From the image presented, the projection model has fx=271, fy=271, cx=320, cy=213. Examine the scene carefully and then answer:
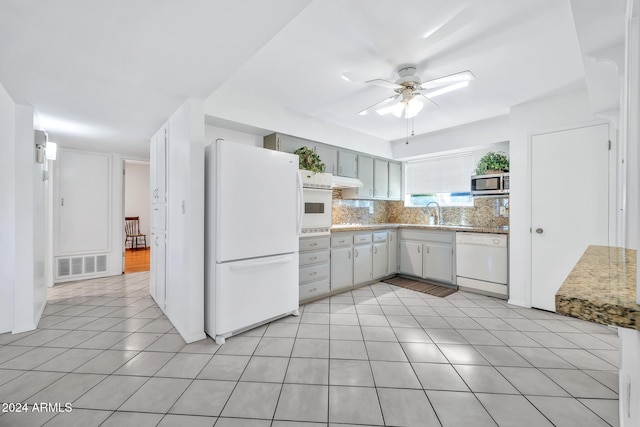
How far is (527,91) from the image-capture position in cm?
289

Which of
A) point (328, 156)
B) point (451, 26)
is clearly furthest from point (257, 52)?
point (328, 156)

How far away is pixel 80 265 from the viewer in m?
4.33

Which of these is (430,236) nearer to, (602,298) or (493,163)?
(493,163)

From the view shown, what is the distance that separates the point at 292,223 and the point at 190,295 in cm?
114

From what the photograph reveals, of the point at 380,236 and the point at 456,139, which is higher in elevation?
the point at 456,139

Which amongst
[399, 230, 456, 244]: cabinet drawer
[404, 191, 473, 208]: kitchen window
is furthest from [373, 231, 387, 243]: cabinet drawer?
[404, 191, 473, 208]: kitchen window

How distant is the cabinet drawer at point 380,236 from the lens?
13.6 feet

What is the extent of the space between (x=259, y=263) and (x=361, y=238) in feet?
6.02

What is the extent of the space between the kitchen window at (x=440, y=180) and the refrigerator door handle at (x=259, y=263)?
10.6 feet

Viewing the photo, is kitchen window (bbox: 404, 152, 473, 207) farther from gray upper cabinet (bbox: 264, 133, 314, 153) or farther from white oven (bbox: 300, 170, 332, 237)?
gray upper cabinet (bbox: 264, 133, 314, 153)

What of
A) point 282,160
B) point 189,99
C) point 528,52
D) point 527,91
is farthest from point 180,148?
point 527,91

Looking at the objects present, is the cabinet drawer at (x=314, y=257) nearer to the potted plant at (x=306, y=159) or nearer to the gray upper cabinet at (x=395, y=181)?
the potted plant at (x=306, y=159)

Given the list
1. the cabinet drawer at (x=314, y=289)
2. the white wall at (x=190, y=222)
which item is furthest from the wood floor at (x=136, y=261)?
the cabinet drawer at (x=314, y=289)

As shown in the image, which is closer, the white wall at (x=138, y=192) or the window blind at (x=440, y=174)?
the window blind at (x=440, y=174)
